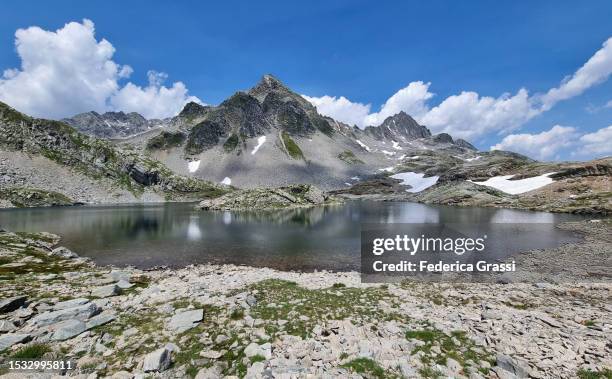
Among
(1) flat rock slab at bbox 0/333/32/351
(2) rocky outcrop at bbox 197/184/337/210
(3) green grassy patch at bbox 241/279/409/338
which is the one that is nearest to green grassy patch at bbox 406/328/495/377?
(3) green grassy patch at bbox 241/279/409/338

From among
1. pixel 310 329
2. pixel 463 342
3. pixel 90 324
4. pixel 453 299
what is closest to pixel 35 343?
pixel 90 324

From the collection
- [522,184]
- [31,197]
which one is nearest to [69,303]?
[31,197]

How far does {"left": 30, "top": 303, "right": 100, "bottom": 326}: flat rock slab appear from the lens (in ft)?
47.2

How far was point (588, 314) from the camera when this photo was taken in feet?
57.6

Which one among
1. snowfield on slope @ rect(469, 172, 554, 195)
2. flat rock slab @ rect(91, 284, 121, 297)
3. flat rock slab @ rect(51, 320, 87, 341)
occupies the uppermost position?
snowfield on slope @ rect(469, 172, 554, 195)

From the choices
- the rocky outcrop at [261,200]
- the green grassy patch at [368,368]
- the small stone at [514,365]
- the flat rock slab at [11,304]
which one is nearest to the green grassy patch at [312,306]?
the green grassy patch at [368,368]

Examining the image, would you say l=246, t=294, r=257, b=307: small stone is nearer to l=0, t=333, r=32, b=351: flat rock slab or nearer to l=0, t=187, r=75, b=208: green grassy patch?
l=0, t=333, r=32, b=351: flat rock slab

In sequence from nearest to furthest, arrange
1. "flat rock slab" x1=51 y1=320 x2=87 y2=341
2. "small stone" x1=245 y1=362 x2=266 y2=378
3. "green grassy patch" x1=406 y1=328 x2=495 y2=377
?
"small stone" x1=245 y1=362 x2=266 y2=378 < "green grassy patch" x1=406 y1=328 x2=495 y2=377 < "flat rock slab" x1=51 y1=320 x2=87 y2=341

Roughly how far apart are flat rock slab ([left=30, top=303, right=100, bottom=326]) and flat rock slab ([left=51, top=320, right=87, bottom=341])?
0.48 m

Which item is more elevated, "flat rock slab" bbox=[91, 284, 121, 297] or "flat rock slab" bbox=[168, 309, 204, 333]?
"flat rock slab" bbox=[168, 309, 204, 333]

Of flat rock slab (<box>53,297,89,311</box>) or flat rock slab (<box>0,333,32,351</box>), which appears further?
flat rock slab (<box>53,297,89,311</box>)

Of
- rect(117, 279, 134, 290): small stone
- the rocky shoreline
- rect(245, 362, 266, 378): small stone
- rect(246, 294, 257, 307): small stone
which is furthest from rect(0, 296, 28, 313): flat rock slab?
Result: rect(245, 362, 266, 378): small stone

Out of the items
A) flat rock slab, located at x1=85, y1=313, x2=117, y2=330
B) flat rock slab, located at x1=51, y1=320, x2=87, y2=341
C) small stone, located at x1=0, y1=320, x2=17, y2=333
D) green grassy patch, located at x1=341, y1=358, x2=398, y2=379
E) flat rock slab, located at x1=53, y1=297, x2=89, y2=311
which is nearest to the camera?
green grassy patch, located at x1=341, y1=358, x2=398, y2=379

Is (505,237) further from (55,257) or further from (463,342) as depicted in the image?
(55,257)
